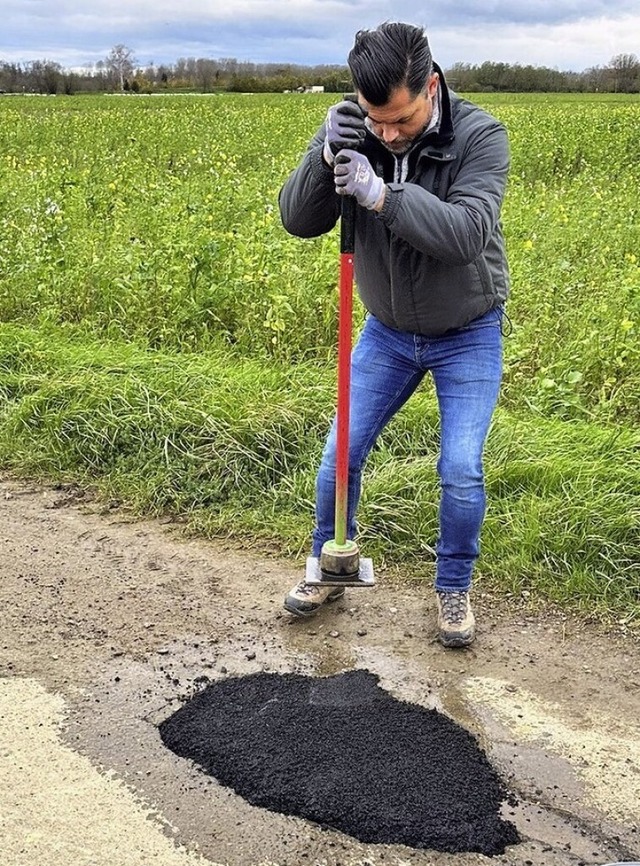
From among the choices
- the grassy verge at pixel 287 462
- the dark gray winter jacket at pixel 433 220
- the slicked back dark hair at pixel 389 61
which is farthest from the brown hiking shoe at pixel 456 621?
the slicked back dark hair at pixel 389 61

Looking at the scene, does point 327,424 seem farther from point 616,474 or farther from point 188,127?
point 188,127

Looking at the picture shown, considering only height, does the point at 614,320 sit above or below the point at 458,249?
below

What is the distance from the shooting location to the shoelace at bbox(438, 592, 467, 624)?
3.06 meters

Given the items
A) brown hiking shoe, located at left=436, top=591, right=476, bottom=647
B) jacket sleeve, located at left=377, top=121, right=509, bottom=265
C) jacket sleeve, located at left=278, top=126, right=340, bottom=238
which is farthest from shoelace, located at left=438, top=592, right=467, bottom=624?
jacket sleeve, located at left=278, top=126, right=340, bottom=238

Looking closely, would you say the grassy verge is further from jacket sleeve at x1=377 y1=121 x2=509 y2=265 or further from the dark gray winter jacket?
jacket sleeve at x1=377 y1=121 x2=509 y2=265

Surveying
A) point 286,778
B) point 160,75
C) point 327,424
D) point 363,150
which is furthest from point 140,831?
point 160,75

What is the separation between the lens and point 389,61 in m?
2.34

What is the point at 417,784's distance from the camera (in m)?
2.40

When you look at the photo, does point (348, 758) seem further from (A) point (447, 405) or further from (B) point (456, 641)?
(A) point (447, 405)

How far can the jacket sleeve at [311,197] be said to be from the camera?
2574 millimetres

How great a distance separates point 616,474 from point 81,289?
3566 mm

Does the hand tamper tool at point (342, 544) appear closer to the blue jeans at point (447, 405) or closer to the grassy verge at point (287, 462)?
the blue jeans at point (447, 405)

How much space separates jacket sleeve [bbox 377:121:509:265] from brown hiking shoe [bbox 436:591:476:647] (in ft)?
3.80

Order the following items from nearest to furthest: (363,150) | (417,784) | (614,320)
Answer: (417,784)
(363,150)
(614,320)
